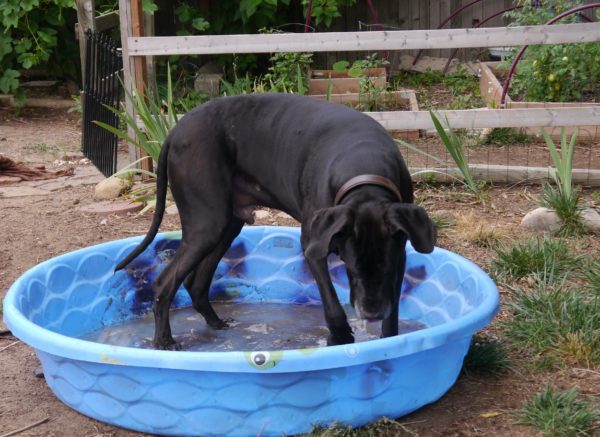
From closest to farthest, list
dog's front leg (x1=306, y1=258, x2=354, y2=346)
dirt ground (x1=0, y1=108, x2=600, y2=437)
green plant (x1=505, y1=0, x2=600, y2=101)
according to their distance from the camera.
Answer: dirt ground (x1=0, y1=108, x2=600, y2=437)
dog's front leg (x1=306, y1=258, x2=354, y2=346)
green plant (x1=505, y1=0, x2=600, y2=101)

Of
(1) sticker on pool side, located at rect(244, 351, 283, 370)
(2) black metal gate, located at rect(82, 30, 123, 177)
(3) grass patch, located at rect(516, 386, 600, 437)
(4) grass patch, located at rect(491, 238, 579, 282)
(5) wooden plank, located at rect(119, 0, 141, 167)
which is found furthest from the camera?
(2) black metal gate, located at rect(82, 30, 123, 177)

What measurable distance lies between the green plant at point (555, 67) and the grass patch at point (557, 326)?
13.7 ft

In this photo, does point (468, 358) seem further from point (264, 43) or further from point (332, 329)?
point (264, 43)

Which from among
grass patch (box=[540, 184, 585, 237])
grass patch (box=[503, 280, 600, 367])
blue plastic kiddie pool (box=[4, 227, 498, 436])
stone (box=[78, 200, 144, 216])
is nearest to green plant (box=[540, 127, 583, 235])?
grass patch (box=[540, 184, 585, 237])

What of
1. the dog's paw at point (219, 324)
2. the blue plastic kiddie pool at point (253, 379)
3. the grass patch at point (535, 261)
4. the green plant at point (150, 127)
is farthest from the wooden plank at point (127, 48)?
the grass patch at point (535, 261)

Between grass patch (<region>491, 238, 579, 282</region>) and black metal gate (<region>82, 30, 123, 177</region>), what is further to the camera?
black metal gate (<region>82, 30, 123, 177</region>)

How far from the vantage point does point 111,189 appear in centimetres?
687

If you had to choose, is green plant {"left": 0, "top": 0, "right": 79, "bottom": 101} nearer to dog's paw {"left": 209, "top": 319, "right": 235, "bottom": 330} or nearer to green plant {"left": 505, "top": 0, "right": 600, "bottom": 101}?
green plant {"left": 505, "top": 0, "right": 600, "bottom": 101}

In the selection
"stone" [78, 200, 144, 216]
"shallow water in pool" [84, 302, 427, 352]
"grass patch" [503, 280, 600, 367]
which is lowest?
"shallow water in pool" [84, 302, 427, 352]

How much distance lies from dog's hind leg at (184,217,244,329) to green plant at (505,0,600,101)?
4494 millimetres

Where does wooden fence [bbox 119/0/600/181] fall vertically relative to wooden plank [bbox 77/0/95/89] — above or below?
below

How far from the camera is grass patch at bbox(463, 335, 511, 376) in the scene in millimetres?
3885

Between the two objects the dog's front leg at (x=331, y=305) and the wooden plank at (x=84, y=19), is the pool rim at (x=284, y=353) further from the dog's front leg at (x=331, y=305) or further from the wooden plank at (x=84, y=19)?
the wooden plank at (x=84, y=19)

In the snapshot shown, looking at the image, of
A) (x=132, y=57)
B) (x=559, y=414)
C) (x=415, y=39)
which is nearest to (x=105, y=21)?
(x=132, y=57)
